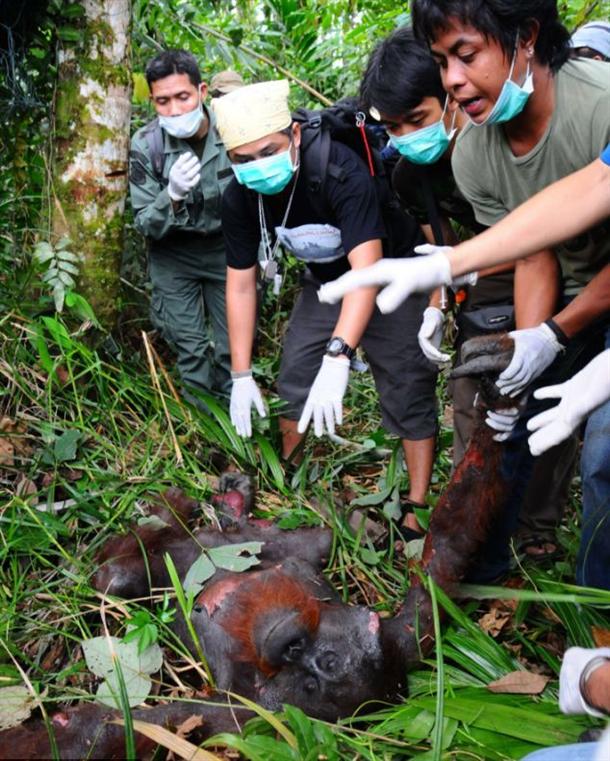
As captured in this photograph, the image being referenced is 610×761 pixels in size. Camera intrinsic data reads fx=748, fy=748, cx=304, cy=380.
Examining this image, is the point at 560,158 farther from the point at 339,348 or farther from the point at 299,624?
the point at 299,624

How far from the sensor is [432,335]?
3381mm

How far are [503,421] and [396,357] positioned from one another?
3.52ft

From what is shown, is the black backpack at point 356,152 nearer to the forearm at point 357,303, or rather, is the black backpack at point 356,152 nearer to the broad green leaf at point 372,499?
the forearm at point 357,303

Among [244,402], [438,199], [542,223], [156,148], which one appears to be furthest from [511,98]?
[156,148]

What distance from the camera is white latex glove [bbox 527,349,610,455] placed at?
2092 mm

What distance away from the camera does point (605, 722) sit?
7.03 feet

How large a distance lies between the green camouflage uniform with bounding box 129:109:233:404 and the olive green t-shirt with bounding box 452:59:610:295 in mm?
1991

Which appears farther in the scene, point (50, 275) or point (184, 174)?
point (184, 174)

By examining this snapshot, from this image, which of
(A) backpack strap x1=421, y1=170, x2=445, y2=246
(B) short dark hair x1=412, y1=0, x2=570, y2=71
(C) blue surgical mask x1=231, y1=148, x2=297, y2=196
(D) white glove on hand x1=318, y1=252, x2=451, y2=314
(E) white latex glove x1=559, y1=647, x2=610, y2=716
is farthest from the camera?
(A) backpack strap x1=421, y1=170, x2=445, y2=246

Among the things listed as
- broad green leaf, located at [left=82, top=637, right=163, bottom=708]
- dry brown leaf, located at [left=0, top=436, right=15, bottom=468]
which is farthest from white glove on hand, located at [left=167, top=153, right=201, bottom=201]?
broad green leaf, located at [left=82, top=637, right=163, bottom=708]

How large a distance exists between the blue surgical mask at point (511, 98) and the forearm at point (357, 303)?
0.92 m

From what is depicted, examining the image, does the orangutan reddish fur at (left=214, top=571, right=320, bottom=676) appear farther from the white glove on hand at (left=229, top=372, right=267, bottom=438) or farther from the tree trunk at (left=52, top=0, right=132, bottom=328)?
the tree trunk at (left=52, top=0, right=132, bottom=328)

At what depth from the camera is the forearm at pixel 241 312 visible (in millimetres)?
3857

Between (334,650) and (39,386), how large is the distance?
2.04 metres
